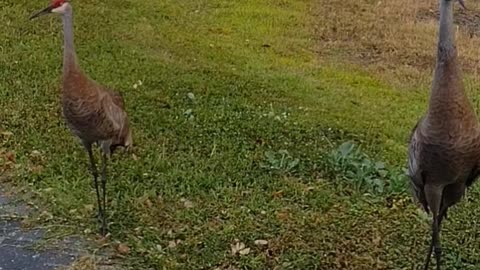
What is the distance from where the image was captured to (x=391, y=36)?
30.2ft

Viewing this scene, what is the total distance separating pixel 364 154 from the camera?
20.1 feet

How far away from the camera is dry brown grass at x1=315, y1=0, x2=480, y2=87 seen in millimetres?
8492

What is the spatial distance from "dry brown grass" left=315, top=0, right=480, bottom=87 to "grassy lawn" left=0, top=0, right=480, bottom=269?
27mm

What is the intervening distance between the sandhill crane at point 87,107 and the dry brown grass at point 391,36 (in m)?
3.66

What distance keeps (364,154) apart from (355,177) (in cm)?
43

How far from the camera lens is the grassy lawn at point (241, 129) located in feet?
16.4

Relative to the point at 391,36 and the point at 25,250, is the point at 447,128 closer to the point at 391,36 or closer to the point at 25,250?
the point at 25,250

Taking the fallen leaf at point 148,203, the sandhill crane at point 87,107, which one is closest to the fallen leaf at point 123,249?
the sandhill crane at point 87,107

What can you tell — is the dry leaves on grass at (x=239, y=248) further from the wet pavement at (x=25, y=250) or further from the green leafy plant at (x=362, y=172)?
the green leafy plant at (x=362, y=172)

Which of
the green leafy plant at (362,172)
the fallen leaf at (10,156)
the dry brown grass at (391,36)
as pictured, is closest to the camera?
the green leafy plant at (362,172)

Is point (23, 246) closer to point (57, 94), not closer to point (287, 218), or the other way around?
point (287, 218)

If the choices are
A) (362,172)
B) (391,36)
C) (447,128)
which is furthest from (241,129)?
(391,36)

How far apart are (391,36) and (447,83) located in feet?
17.5

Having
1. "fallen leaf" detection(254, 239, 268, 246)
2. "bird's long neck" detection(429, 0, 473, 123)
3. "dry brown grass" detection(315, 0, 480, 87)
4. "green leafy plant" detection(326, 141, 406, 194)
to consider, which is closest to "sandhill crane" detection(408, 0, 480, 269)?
"bird's long neck" detection(429, 0, 473, 123)
